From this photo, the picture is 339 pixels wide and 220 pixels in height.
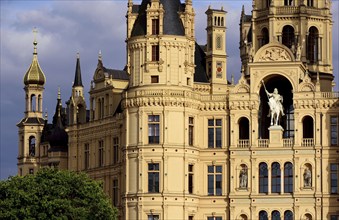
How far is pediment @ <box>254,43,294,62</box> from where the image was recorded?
126062mm

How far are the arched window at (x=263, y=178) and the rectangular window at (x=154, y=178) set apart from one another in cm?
861

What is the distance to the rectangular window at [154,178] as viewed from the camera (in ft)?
406

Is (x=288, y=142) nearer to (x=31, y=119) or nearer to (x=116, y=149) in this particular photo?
(x=116, y=149)

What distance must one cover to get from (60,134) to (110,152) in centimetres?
1855

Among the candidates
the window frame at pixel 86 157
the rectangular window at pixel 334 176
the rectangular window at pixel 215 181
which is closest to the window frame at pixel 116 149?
the window frame at pixel 86 157

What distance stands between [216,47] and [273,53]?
10339mm

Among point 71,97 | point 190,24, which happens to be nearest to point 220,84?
point 190,24

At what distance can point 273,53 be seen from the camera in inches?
4968

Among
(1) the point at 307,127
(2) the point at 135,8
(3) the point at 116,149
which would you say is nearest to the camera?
(1) the point at 307,127

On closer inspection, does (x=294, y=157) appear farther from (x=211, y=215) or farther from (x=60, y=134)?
(x=60, y=134)

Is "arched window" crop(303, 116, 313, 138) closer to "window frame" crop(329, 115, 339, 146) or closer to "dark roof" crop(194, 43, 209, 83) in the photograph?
"window frame" crop(329, 115, 339, 146)

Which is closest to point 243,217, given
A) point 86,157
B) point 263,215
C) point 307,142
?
point 263,215

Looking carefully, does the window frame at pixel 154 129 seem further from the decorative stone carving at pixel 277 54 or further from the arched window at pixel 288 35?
the arched window at pixel 288 35

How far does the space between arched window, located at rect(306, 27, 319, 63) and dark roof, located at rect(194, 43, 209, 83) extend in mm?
9326
